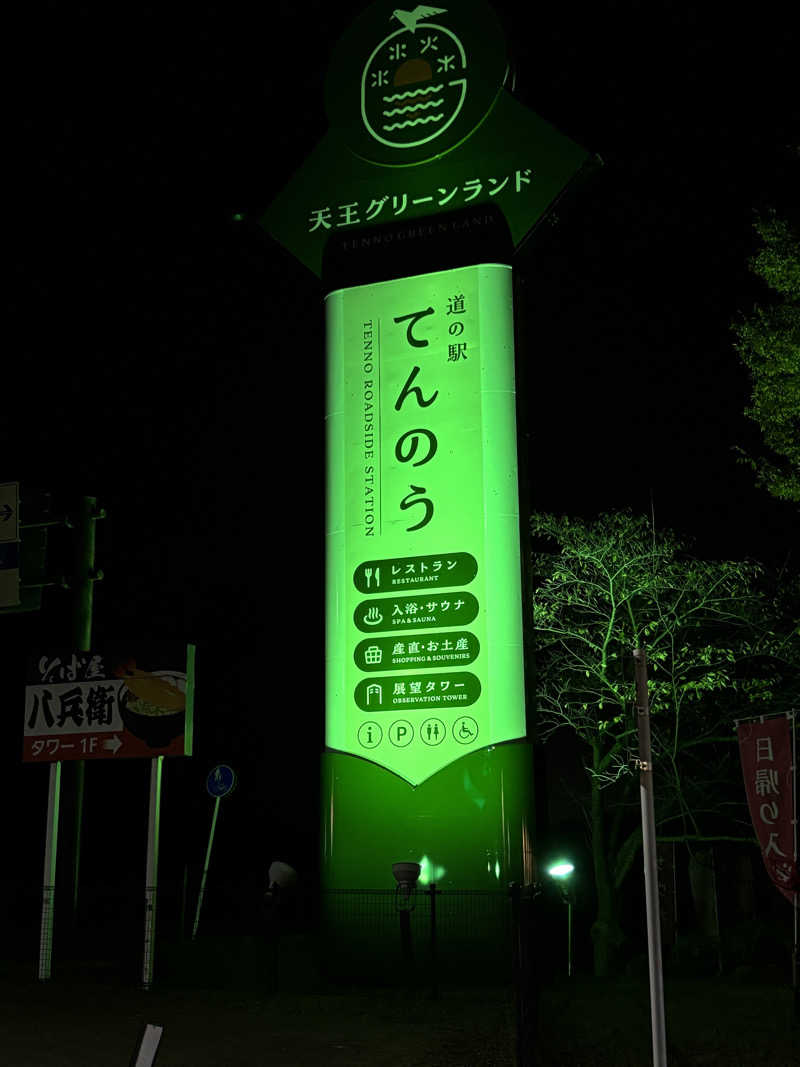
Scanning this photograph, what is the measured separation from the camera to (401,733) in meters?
16.1

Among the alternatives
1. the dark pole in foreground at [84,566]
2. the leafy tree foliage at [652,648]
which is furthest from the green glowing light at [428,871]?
the dark pole in foreground at [84,566]

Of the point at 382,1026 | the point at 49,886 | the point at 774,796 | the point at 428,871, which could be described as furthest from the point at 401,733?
the point at 774,796

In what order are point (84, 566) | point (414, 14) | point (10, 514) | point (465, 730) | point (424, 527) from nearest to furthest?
point (465, 730) < point (424, 527) < point (414, 14) < point (10, 514) < point (84, 566)

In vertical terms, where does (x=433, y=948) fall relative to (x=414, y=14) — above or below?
below

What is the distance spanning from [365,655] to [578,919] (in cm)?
1792

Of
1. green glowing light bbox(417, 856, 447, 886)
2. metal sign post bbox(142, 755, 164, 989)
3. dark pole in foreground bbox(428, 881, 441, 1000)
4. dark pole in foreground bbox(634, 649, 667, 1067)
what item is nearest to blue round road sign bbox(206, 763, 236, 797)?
metal sign post bbox(142, 755, 164, 989)

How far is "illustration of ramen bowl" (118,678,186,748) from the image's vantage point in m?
16.5

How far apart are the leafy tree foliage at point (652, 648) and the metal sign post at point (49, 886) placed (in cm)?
867

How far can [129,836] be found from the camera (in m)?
33.2

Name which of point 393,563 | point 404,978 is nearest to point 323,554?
point 393,563

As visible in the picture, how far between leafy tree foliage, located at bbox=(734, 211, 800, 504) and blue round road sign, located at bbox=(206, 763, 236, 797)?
9.84 metres

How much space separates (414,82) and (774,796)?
39.0 ft

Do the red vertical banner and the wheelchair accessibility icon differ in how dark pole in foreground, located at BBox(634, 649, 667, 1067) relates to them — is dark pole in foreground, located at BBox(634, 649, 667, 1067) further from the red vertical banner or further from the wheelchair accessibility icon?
the wheelchair accessibility icon

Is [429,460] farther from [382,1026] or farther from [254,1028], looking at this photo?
[254,1028]
